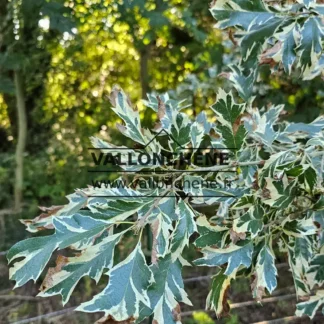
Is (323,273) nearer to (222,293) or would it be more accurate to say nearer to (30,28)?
(222,293)

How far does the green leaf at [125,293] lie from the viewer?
0.47 meters

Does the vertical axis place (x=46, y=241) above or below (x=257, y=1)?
below

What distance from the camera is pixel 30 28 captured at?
170 cm

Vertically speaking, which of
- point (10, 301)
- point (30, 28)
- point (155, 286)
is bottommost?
point (10, 301)

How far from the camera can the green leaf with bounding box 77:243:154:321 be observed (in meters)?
0.47

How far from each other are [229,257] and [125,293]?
0.61 ft

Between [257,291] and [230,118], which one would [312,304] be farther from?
[230,118]

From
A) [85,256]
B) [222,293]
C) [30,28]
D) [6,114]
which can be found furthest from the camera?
[6,114]

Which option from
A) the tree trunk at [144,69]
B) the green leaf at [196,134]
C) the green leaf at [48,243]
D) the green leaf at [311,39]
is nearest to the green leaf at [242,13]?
the green leaf at [311,39]

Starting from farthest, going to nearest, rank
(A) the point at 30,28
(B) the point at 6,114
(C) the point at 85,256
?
(B) the point at 6,114, (A) the point at 30,28, (C) the point at 85,256

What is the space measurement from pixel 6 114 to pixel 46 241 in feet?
7.12

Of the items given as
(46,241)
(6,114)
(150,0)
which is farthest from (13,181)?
(46,241)

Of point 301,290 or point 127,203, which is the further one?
point 301,290

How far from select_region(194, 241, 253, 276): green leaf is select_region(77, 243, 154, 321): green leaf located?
122 millimetres
